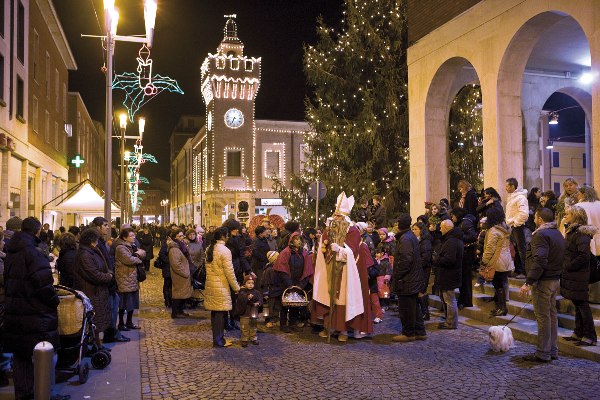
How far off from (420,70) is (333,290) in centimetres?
1100

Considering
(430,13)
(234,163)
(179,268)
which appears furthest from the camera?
(234,163)

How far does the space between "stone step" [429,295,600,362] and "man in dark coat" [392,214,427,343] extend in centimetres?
155

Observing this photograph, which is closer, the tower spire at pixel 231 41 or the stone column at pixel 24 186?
the stone column at pixel 24 186

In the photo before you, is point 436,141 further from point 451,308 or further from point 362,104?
point 451,308

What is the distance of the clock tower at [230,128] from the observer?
175 ft

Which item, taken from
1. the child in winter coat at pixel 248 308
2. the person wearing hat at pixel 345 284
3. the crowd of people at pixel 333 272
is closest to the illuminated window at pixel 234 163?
the crowd of people at pixel 333 272

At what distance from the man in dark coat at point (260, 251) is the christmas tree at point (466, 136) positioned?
12.3m

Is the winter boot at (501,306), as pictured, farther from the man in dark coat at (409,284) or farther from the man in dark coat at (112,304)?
the man in dark coat at (112,304)

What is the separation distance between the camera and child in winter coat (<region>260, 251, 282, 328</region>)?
10586mm

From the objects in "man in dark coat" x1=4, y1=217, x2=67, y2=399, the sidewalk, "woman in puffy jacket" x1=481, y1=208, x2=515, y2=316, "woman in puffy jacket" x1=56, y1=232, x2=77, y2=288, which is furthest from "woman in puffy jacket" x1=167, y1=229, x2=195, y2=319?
"woman in puffy jacket" x1=481, y1=208, x2=515, y2=316

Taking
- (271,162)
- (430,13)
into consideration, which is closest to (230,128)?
(271,162)

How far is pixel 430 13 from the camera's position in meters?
17.8

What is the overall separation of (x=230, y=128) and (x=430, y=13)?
3725 cm

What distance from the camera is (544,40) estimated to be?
1599cm
